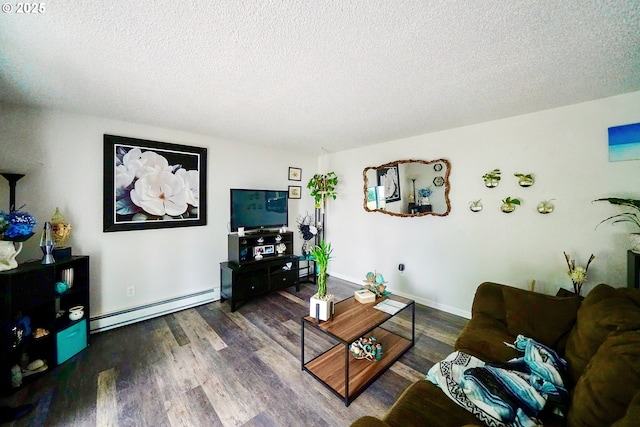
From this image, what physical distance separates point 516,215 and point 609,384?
196 centimetres

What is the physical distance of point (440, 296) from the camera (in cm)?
296

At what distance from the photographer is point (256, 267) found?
3062 millimetres

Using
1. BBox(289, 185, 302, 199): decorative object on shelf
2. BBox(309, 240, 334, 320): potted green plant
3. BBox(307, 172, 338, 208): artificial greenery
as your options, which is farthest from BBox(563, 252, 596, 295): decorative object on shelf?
BBox(289, 185, 302, 199): decorative object on shelf

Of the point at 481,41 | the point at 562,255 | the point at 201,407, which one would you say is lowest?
the point at 201,407

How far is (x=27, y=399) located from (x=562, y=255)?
4.41 meters

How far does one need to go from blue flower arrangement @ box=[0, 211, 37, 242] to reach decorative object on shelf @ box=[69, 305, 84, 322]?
74cm

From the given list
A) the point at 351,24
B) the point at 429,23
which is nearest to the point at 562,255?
the point at 429,23

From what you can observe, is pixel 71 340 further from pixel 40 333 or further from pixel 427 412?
pixel 427 412

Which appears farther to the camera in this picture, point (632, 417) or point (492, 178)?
point (492, 178)

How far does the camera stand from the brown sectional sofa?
834 mm

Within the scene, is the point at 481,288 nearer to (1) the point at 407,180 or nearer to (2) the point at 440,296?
(2) the point at 440,296

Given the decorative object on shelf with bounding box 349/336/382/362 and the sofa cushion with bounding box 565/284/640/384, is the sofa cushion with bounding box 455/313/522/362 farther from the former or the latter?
the decorative object on shelf with bounding box 349/336/382/362

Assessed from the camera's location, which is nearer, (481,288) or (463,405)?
(463,405)

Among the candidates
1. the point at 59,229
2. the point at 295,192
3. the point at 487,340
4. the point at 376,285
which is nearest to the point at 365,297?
the point at 376,285
